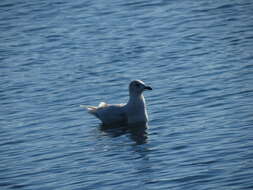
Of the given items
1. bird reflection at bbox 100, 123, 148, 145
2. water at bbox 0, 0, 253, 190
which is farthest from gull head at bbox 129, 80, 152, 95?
bird reflection at bbox 100, 123, 148, 145

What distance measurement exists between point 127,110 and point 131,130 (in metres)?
0.65

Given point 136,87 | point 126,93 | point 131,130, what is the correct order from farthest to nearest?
point 126,93 < point 136,87 < point 131,130

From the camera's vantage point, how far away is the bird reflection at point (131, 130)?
591 inches

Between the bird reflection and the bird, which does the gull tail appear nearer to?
the bird

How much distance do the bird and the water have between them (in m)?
0.33

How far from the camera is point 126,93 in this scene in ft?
59.8

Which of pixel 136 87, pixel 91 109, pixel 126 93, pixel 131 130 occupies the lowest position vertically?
pixel 131 130

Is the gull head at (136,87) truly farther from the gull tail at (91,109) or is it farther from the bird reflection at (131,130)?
the gull tail at (91,109)

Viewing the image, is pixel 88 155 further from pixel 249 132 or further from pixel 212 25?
pixel 212 25

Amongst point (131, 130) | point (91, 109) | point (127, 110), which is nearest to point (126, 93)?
point (127, 110)

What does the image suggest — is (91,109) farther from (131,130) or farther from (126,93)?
(126,93)

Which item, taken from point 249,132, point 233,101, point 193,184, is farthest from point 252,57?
point 193,184

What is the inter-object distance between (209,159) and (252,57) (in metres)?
7.75

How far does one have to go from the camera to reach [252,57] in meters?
19.8
